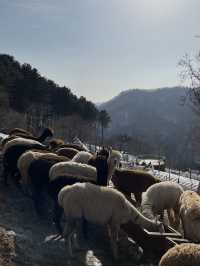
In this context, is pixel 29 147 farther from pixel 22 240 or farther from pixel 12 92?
pixel 12 92

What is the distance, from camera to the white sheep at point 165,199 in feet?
31.9

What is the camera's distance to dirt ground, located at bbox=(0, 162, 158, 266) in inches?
257

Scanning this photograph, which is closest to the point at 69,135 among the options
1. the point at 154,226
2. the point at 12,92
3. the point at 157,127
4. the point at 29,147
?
the point at 12,92

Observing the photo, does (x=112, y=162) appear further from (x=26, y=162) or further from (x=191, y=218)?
(x=191, y=218)

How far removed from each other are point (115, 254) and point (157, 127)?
189 meters

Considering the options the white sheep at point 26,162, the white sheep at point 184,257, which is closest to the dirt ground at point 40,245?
the white sheep at point 26,162

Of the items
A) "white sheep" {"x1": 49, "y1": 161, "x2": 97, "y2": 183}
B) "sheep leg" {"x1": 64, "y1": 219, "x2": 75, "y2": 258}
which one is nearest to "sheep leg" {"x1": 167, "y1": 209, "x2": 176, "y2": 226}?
"white sheep" {"x1": 49, "y1": 161, "x2": 97, "y2": 183}

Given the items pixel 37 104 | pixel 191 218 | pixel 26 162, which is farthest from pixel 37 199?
pixel 37 104

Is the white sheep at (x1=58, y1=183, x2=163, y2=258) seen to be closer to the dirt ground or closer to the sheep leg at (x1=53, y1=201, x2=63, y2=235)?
the dirt ground

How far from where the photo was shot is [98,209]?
790 cm

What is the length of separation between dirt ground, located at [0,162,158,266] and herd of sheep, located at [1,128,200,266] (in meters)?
0.23

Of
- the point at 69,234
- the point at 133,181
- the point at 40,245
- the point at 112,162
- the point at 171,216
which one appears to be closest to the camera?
the point at 40,245

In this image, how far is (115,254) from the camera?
782cm

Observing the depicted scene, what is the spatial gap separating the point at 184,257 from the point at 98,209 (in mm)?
3068
